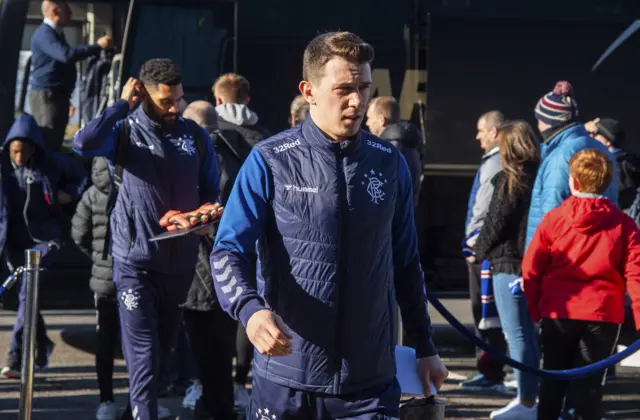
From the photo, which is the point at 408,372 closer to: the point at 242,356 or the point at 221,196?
the point at 221,196

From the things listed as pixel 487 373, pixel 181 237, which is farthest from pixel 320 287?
pixel 487 373

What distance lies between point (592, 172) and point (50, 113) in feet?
18.1

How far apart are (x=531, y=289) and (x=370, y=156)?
2.64 metres

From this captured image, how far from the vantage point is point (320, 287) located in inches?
146

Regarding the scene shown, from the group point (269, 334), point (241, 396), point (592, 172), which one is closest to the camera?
point (269, 334)

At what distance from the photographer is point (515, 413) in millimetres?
7328

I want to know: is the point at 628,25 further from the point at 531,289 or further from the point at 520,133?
the point at 531,289

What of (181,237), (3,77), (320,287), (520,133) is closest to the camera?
(320,287)

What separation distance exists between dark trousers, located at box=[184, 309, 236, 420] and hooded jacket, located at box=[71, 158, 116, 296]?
1.91ft

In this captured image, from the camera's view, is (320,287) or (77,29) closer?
(320,287)

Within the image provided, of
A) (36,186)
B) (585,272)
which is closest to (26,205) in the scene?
(36,186)

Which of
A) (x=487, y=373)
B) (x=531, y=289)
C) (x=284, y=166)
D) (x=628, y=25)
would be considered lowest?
(x=487, y=373)

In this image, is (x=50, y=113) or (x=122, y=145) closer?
(x=122, y=145)

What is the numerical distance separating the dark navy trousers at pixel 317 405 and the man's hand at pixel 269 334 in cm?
31
